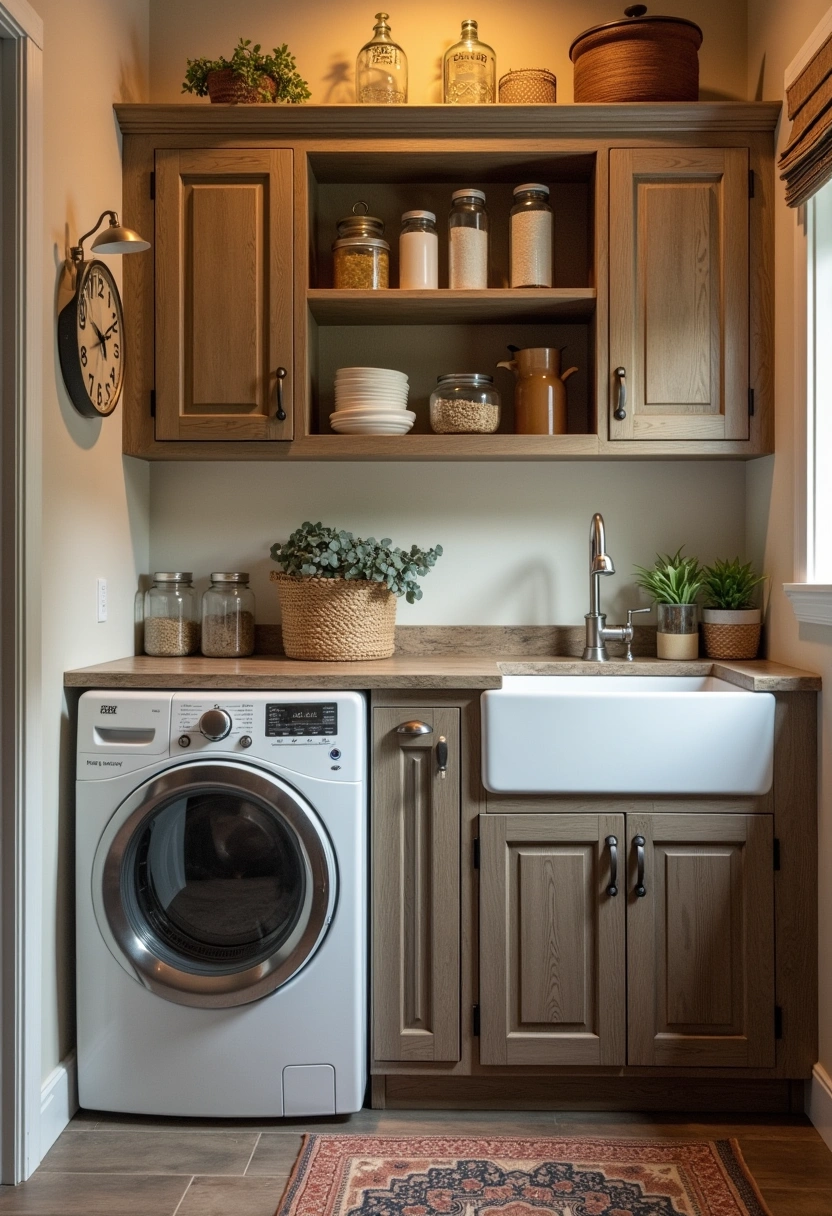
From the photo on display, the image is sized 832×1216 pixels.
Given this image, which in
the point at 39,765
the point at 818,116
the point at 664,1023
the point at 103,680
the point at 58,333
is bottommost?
the point at 664,1023

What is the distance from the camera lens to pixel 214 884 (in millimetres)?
2125

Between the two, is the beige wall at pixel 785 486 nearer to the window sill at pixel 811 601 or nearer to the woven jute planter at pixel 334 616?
the window sill at pixel 811 601

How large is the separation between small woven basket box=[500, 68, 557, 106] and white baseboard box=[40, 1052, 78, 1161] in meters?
2.55

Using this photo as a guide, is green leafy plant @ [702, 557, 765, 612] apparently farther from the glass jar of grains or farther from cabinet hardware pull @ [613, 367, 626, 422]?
the glass jar of grains

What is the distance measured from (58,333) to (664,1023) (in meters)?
2.02

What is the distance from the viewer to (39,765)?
1.98 metres

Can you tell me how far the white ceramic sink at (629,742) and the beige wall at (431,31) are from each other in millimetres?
1735

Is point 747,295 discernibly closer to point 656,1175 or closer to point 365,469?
point 365,469

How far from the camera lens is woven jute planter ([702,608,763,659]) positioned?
2.52 m

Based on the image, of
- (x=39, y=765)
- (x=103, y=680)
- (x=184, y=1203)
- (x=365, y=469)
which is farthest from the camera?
(x=365, y=469)

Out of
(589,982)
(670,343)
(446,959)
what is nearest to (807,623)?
(670,343)

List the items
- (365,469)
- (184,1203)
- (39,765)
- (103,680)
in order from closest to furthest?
(184,1203) < (39,765) < (103,680) < (365,469)

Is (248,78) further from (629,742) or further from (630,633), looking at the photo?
(629,742)

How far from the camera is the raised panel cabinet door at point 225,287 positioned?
2457 mm
